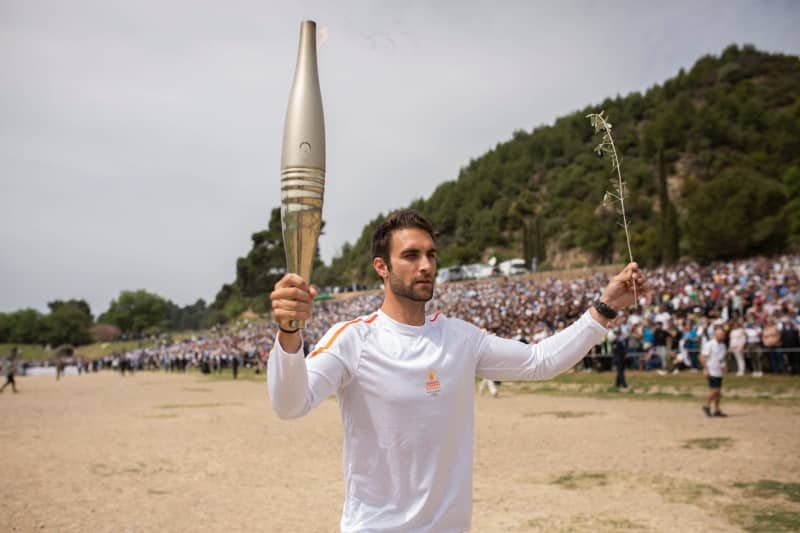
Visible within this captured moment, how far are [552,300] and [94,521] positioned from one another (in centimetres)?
3157

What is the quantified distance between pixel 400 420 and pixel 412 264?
29.1 inches

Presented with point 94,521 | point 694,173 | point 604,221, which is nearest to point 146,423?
point 94,521

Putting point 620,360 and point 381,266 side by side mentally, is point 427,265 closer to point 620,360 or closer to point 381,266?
point 381,266

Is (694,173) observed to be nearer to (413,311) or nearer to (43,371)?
(43,371)

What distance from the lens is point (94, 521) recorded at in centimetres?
857

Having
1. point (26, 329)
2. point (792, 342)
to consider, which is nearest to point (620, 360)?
point (792, 342)

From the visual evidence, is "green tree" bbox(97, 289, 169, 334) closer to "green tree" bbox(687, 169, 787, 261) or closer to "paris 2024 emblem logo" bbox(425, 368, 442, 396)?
"green tree" bbox(687, 169, 787, 261)

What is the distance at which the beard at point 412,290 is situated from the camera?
9.80ft

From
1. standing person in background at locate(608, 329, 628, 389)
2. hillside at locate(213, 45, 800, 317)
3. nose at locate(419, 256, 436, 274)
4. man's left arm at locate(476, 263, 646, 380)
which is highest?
hillside at locate(213, 45, 800, 317)

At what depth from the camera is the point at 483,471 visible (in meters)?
11.1

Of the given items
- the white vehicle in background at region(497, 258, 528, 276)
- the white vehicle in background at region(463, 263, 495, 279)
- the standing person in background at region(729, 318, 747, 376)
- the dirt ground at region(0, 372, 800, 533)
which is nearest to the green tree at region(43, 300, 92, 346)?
the white vehicle in background at region(463, 263, 495, 279)

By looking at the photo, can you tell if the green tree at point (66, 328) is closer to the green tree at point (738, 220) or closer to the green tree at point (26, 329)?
the green tree at point (26, 329)

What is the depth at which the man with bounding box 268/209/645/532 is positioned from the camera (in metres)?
2.78

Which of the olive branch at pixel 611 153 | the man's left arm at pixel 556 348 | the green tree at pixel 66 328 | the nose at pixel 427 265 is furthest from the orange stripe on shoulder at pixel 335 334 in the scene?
the green tree at pixel 66 328
